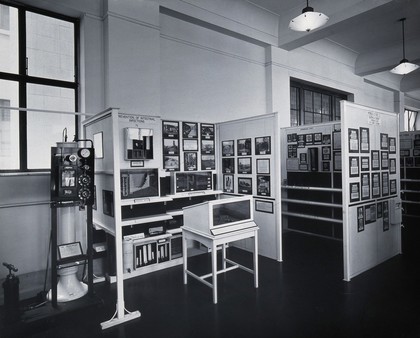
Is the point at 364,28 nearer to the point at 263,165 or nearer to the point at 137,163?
the point at 263,165

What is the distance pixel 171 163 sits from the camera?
15.8ft

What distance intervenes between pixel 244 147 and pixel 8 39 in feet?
11.7

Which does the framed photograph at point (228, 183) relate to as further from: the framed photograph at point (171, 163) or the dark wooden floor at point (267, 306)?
the dark wooden floor at point (267, 306)

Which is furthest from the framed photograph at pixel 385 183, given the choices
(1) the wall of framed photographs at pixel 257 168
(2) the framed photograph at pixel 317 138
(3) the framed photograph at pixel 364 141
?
(1) the wall of framed photographs at pixel 257 168

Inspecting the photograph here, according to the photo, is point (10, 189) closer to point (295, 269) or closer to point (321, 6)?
point (295, 269)

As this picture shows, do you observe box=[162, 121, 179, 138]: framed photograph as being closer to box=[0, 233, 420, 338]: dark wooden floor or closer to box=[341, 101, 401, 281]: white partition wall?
box=[0, 233, 420, 338]: dark wooden floor

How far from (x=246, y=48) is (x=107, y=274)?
16.2ft

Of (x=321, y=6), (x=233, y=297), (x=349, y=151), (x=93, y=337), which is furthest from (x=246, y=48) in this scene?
(x=93, y=337)

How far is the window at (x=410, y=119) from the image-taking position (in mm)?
12328

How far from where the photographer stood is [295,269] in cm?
416

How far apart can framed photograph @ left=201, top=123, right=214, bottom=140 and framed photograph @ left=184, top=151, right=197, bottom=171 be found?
376mm

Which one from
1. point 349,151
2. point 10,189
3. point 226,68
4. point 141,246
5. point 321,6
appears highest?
point 321,6

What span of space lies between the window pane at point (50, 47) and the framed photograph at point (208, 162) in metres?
2.38

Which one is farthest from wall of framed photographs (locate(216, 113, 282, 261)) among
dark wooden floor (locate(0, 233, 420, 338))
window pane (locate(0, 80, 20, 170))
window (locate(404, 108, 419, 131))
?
window (locate(404, 108, 419, 131))
